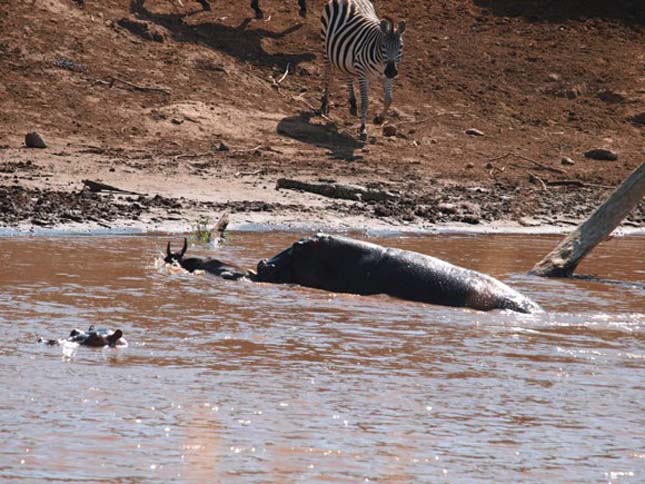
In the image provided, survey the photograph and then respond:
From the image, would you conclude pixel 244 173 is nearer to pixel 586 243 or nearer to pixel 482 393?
pixel 586 243

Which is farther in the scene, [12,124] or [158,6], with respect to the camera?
[158,6]

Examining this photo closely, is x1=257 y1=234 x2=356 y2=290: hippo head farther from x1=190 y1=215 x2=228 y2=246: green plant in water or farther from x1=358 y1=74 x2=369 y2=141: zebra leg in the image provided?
x1=358 y1=74 x2=369 y2=141: zebra leg

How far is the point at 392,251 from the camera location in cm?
912

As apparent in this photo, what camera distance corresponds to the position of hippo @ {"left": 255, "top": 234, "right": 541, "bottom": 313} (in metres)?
8.71

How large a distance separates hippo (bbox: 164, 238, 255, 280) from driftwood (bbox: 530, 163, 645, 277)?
2.29 meters

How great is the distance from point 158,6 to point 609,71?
20.7 feet

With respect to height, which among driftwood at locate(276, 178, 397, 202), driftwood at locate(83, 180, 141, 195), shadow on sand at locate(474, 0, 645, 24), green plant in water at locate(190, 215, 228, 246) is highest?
shadow on sand at locate(474, 0, 645, 24)

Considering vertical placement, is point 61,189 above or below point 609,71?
below

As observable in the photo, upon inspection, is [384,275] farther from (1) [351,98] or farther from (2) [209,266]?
(1) [351,98]

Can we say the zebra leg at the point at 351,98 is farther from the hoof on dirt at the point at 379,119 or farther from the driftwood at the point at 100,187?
the driftwood at the point at 100,187

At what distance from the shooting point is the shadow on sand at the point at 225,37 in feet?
58.3

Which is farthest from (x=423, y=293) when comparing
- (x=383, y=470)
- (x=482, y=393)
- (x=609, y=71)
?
(x=609, y=71)

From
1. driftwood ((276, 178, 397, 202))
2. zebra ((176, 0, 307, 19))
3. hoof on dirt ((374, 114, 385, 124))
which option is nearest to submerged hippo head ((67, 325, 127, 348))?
driftwood ((276, 178, 397, 202))

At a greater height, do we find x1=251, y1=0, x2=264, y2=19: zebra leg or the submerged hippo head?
x1=251, y1=0, x2=264, y2=19: zebra leg
